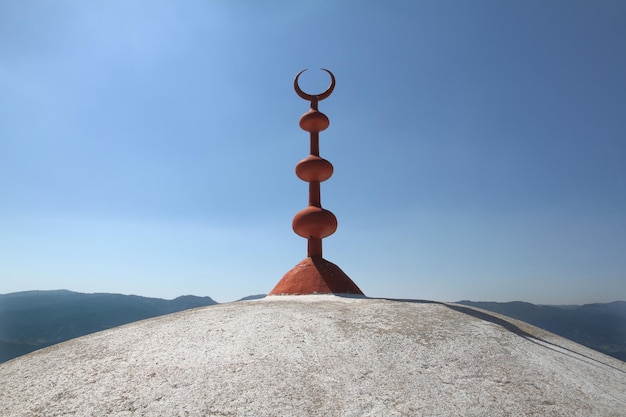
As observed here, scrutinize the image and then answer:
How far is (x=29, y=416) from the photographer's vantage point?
4.44 metres

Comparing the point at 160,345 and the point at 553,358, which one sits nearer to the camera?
the point at 160,345

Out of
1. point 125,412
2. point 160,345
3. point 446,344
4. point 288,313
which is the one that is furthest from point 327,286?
point 125,412

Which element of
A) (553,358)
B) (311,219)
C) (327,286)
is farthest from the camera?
(311,219)

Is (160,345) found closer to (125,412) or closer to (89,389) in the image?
(89,389)

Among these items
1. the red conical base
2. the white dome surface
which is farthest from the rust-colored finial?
the white dome surface

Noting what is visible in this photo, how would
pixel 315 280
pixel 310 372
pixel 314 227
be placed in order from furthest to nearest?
pixel 314 227, pixel 315 280, pixel 310 372

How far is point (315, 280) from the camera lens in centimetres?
1220

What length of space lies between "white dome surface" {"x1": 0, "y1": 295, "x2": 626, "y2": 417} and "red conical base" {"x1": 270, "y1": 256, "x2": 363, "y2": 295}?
4.14m

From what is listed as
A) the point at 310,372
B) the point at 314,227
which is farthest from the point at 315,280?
the point at 310,372

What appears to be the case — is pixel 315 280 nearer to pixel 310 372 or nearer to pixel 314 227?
pixel 314 227

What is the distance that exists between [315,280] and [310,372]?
693 cm

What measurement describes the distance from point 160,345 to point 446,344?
16.8 ft

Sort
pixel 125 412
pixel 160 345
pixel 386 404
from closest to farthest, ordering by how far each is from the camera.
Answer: pixel 125 412 < pixel 386 404 < pixel 160 345

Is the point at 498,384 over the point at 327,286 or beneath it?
beneath
